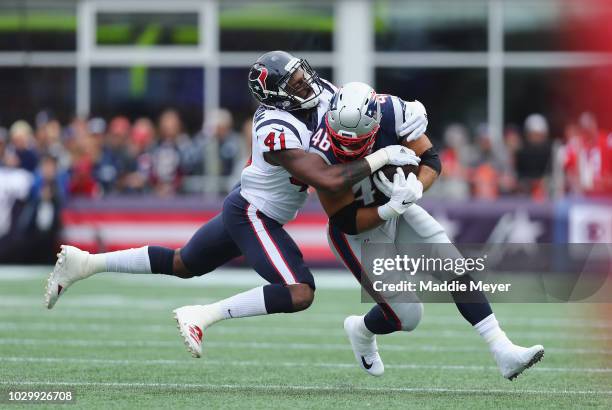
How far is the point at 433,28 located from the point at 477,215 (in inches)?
216

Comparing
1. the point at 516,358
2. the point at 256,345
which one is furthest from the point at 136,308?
the point at 516,358

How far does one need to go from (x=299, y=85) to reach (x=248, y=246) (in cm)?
78

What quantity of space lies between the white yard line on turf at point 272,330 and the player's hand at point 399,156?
2587 millimetres

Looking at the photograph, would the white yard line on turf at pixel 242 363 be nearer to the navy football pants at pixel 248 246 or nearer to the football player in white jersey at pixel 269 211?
the football player in white jersey at pixel 269 211

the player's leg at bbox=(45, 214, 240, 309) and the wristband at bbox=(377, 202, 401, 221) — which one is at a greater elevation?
the wristband at bbox=(377, 202, 401, 221)

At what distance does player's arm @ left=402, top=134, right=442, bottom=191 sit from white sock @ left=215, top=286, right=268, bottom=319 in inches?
35.2

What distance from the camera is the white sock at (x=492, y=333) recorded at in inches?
227

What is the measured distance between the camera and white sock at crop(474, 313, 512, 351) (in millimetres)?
5754

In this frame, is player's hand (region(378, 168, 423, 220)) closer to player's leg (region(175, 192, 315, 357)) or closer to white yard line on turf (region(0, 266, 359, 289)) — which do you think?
player's leg (region(175, 192, 315, 357))

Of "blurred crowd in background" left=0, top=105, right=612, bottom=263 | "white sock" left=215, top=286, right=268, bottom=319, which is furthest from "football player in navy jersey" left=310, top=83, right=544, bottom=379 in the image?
"blurred crowd in background" left=0, top=105, right=612, bottom=263

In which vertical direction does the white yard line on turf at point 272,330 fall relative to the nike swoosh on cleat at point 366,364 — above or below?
below

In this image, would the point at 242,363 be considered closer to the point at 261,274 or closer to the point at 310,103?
the point at 261,274

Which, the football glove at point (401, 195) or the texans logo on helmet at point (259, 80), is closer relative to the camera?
the football glove at point (401, 195)

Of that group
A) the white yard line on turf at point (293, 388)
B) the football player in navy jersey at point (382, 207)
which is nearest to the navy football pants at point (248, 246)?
the football player in navy jersey at point (382, 207)
